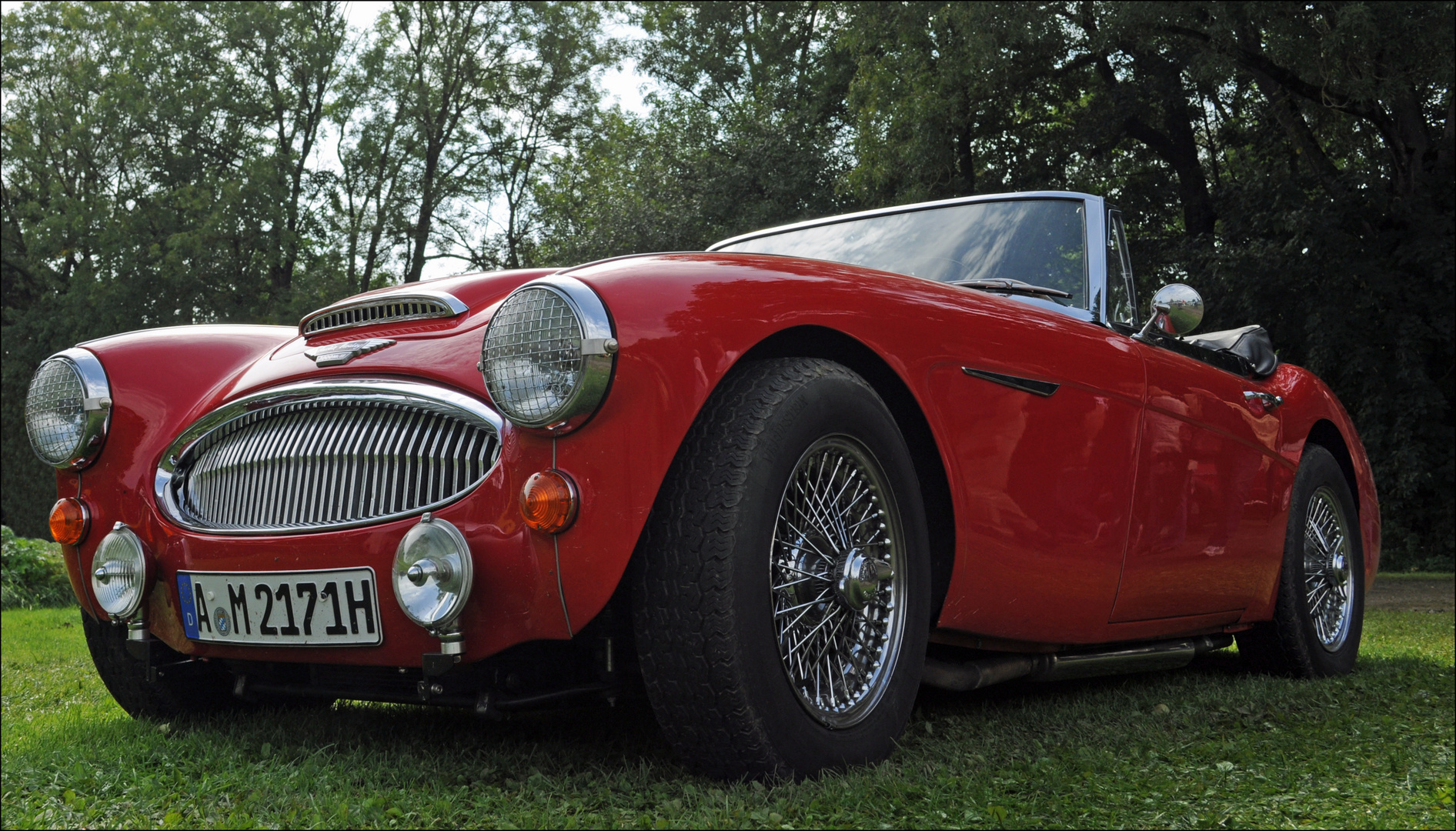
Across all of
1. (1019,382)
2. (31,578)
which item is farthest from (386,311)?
(31,578)

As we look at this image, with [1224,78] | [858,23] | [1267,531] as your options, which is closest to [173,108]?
[858,23]

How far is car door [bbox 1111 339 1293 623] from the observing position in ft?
10.1

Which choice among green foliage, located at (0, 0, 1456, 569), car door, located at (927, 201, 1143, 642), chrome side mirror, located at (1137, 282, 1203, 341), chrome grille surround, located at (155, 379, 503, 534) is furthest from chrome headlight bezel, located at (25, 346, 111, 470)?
green foliage, located at (0, 0, 1456, 569)

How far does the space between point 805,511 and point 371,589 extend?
808 millimetres

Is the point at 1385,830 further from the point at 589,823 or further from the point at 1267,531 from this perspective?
the point at 1267,531

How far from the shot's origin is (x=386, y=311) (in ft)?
8.38

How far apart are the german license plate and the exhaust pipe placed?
1.22 meters

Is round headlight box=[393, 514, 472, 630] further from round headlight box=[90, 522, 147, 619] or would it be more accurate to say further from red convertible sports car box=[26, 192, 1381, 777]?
round headlight box=[90, 522, 147, 619]

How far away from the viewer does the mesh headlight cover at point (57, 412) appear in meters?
2.72

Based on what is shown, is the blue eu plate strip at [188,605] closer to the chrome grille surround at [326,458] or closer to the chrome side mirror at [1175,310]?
the chrome grille surround at [326,458]

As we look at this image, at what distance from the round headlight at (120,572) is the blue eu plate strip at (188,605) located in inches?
3.7

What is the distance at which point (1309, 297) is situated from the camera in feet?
44.0

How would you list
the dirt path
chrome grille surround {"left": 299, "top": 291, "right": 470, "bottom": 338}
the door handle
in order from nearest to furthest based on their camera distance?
chrome grille surround {"left": 299, "top": 291, "right": 470, "bottom": 338} < the door handle < the dirt path

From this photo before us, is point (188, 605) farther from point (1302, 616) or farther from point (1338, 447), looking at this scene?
point (1338, 447)
